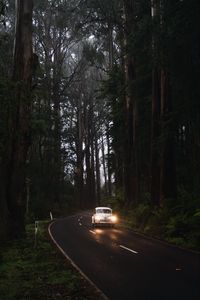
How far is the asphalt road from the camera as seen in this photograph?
9438mm

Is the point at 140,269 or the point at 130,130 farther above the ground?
the point at 130,130

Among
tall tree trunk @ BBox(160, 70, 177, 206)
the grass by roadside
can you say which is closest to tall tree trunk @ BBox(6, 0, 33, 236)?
the grass by roadside

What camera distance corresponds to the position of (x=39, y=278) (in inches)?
441

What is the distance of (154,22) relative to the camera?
66.7 ft

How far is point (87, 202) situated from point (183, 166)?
48.9 m

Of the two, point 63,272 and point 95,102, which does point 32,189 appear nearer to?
point 95,102

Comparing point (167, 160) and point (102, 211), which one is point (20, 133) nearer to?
point (167, 160)

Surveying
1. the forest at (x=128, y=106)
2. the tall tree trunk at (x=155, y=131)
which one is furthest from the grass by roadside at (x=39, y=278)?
the tall tree trunk at (x=155, y=131)

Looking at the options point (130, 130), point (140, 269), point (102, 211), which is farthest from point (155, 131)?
point (140, 269)

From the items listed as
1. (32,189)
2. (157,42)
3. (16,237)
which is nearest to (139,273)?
(16,237)

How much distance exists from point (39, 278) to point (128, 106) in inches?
1067

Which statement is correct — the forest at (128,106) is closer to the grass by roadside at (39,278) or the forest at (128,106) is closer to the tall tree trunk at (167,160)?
the tall tree trunk at (167,160)

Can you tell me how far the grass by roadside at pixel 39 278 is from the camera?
9.23 meters

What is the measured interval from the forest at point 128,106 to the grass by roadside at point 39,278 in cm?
211
